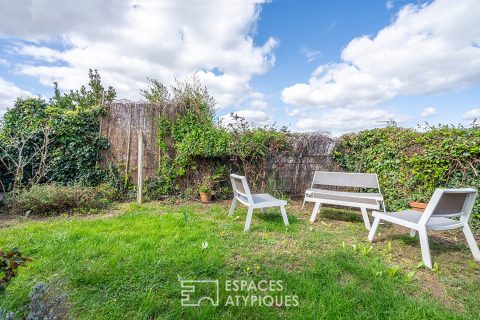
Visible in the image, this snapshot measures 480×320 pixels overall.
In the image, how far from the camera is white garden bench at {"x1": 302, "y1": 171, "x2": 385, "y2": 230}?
3963 millimetres

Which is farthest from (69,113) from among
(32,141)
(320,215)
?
(320,215)

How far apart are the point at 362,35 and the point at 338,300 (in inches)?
240

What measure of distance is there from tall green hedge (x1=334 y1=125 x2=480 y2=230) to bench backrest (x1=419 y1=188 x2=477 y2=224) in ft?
4.42

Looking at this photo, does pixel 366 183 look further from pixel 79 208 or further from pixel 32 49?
pixel 32 49

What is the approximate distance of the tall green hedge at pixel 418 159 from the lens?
3.71 meters

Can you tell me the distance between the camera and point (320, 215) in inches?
187

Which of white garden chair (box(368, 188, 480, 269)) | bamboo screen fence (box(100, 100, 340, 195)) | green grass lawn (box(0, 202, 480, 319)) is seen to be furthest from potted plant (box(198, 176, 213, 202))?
white garden chair (box(368, 188, 480, 269))

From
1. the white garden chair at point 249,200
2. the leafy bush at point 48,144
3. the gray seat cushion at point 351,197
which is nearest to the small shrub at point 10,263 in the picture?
the white garden chair at point 249,200

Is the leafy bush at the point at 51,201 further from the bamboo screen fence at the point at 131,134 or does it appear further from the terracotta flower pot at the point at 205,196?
the terracotta flower pot at the point at 205,196

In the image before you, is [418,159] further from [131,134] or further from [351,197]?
[131,134]

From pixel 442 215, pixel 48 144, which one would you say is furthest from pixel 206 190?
pixel 442 215

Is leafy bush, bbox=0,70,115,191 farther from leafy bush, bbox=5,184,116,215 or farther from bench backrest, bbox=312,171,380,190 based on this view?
bench backrest, bbox=312,171,380,190

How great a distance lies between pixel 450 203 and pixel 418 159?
6.46 feet

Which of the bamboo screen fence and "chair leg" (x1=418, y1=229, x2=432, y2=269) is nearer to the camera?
"chair leg" (x1=418, y1=229, x2=432, y2=269)
